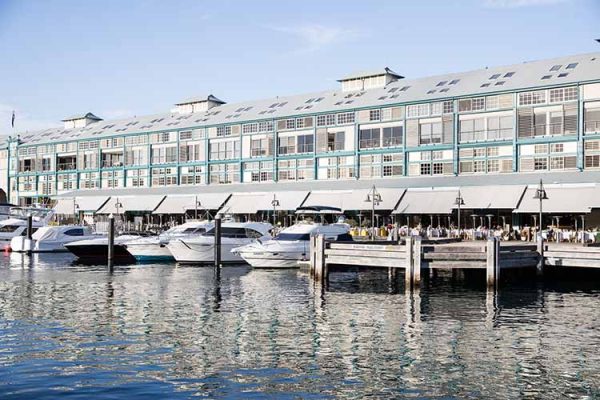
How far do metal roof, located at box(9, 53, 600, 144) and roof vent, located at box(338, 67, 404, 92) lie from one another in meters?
1.26

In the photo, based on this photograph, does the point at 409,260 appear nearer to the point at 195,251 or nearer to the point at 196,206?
the point at 195,251

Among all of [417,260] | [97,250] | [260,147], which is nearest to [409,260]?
[417,260]

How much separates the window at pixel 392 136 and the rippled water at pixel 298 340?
127ft

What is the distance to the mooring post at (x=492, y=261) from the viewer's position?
32219 millimetres

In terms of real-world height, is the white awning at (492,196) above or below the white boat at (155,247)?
above

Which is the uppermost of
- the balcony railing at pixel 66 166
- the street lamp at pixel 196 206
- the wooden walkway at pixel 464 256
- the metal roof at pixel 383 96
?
the metal roof at pixel 383 96

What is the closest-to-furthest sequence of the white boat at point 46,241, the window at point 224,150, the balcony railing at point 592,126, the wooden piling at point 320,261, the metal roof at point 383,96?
1. the wooden piling at point 320,261
2. the white boat at point 46,241
3. the balcony railing at point 592,126
4. the metal roof at point 383,96
5. the window at point 224,150

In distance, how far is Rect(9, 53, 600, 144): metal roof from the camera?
6681cm

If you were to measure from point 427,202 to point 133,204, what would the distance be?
38104 millimetres

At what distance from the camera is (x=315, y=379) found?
→ 16922 mm

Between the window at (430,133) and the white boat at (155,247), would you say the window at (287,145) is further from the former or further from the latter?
the white boat at (155,247)

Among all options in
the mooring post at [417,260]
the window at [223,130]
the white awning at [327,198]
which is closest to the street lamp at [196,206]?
the window at [223,130]

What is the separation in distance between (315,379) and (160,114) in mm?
89308

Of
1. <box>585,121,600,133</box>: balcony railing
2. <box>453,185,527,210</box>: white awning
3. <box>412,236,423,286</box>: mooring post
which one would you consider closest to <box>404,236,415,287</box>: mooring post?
<box>412,236,423,286</box>: mooring post
